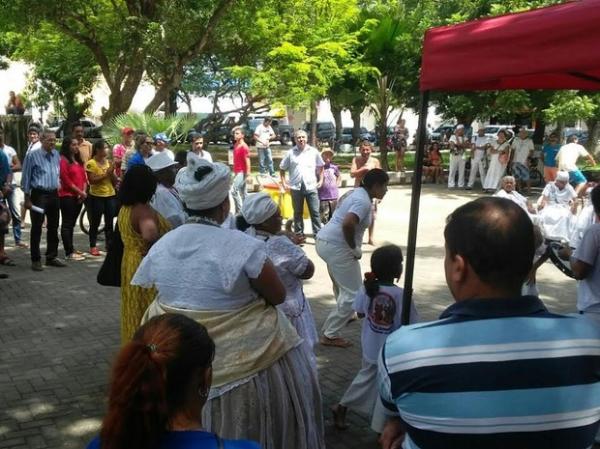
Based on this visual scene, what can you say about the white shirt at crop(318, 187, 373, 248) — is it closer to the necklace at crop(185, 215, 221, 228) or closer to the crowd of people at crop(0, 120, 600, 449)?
the crowd of people at crop(0, 120, 600, 449)

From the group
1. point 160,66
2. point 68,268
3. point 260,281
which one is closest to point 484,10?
point 160,66

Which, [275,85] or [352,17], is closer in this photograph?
[275,85]

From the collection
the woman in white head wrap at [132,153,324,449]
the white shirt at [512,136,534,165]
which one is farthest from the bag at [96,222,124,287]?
the white shirt at [512,136,534,165]

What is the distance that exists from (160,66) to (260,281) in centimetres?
1676

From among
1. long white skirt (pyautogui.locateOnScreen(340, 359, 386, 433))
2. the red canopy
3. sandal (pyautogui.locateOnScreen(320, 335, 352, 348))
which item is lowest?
sandal (pyautogui.locateOnScreen(320, 335, 352, 348))

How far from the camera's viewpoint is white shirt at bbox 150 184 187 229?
4719 mm

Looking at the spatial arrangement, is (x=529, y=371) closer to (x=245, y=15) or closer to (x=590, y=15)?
(x=590, y=15)

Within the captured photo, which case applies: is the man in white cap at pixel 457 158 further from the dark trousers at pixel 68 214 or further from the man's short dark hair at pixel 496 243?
→ the man's short dark hair at pixel 496 243

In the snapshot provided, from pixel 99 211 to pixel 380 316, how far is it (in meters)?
6.14

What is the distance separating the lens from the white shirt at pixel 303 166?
1017 cm

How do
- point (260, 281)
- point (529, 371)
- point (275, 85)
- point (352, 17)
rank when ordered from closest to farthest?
point (529, 371)
point (260, 281)
point (275, 85)
point (352, 17)

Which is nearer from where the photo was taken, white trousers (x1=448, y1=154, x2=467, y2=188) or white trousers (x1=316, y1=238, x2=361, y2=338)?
white trousers (x1=316, y1=238, x2=361, y2=338)

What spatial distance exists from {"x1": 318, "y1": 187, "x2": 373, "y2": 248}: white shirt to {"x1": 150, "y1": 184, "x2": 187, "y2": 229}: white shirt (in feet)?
4.57

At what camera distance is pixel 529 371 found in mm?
1595
